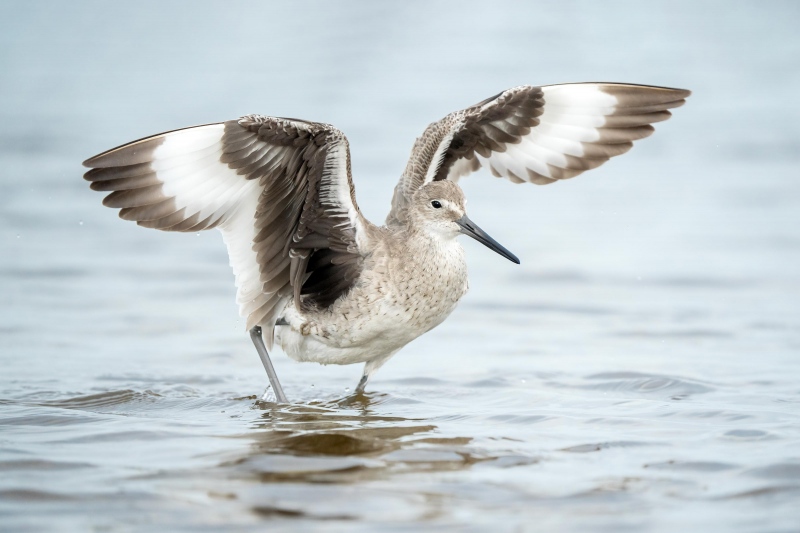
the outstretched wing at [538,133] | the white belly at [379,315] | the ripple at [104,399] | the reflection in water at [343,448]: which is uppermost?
the outstretched wing at [538,133]

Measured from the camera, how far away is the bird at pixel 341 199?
5.90 m

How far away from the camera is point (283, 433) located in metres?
5.67

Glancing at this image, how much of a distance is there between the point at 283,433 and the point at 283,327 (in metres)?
1.33

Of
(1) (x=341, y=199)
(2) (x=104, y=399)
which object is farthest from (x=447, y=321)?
(2) (x=104, y=399)

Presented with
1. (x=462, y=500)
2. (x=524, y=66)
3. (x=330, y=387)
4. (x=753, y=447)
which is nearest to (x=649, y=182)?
(x=524, y=66)

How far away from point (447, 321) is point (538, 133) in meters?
2.46

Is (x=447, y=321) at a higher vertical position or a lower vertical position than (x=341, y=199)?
lower

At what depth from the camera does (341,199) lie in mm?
6156

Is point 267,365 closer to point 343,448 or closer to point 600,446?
point 343,448

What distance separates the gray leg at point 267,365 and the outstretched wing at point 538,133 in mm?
1182

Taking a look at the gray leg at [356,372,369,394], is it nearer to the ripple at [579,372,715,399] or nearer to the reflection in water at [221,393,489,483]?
the reflection in water at [221,393,489,483]

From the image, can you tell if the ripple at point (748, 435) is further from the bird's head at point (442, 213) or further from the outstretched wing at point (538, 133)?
the outstretched wing at point (538, 133)

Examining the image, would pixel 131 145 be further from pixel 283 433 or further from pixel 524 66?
pixel 524 66

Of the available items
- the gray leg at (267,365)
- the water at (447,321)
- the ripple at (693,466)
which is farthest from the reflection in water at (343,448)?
the ripple at (693,466)
